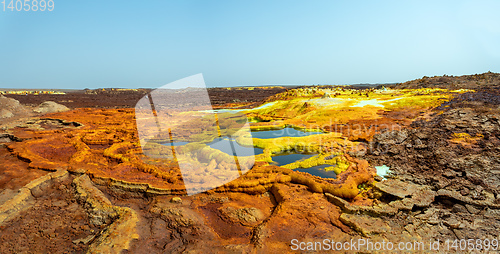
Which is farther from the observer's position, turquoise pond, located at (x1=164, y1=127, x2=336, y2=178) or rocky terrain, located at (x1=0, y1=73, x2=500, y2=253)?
turquoise pond, located at (x1=164, y1=127, x2=336, y2=178)

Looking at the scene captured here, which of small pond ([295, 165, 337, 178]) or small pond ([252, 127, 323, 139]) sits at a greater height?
small pond ([252, 127, 323, 139])

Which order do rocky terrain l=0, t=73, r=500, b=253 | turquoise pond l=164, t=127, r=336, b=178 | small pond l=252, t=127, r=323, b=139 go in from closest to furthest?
1. rocky terrain l=0, t=73, r=500, b=253
2. turquoise pond l=164, t=127, r=336, b=178
3. small pond l=252, t=127, r=323, b=139

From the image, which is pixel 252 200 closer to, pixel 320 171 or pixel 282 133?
pixel 320 171

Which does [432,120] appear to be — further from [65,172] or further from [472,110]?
[65,172]

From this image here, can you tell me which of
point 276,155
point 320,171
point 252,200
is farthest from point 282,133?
point 252,200

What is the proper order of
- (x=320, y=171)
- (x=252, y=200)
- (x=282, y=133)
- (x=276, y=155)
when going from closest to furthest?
(x=252, y=200)
(x=320, y=171)
(x=276, y=155)
(x=282, y=133)

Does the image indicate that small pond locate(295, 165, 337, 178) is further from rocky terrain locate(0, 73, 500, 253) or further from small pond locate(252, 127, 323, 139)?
small pond locate(252, 127, 323, 139)

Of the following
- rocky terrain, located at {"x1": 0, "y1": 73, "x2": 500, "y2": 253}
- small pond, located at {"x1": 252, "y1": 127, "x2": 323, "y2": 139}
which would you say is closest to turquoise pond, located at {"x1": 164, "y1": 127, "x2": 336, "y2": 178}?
small pond, located at {"x1": 252, "y1": 127, "x2": 323, "y2": 139}

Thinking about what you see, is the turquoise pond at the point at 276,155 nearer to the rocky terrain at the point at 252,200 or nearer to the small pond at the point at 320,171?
the small pond at the point at 320,171

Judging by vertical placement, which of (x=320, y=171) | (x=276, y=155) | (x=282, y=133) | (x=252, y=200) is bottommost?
(x=252, y=200)
